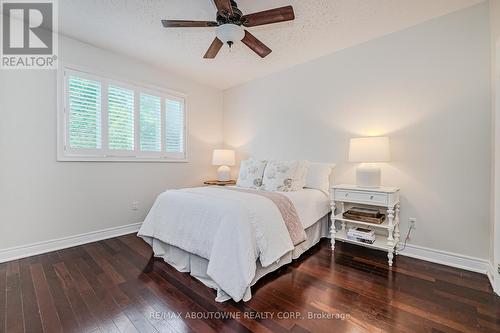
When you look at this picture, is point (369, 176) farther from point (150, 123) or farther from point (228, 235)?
point (150, 123)

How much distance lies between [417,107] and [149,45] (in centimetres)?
336

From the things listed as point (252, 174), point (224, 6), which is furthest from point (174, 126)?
point (224, 6)

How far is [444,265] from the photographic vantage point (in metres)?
2.29

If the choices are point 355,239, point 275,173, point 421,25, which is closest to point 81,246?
point 275,173

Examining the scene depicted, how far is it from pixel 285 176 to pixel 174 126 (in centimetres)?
227

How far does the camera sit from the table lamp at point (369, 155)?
2.41m

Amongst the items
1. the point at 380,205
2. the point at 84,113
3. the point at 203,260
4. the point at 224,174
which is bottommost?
the point at 203,260

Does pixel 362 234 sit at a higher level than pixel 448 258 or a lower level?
higher

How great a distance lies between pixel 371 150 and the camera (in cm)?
244

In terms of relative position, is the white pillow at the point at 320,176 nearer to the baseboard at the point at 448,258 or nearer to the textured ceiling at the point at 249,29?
the baseboard at the point at 448,258

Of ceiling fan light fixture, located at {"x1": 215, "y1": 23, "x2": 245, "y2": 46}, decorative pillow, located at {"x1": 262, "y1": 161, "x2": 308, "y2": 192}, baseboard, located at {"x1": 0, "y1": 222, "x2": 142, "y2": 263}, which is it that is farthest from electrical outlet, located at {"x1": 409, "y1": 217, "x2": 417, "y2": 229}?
baseboard, located at {"x1": 0, "y1": 222, "x2": 142, "y2": 263}

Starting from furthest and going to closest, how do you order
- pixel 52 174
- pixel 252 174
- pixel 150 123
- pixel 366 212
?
pixel 150 123 → pixel 252 174 → pixel 52 174 → pixel 366 212

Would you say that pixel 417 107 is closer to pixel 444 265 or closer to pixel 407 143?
pixel 407 143

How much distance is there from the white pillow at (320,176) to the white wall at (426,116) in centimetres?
16
